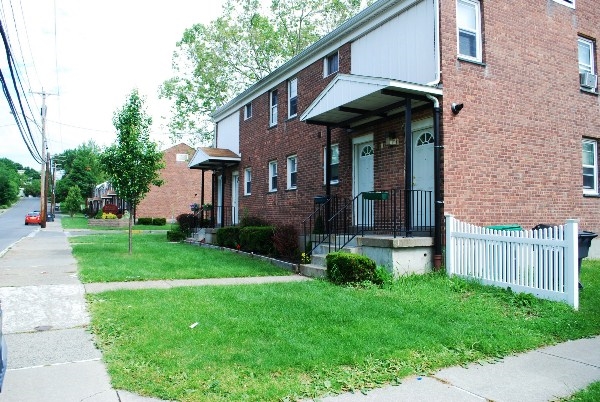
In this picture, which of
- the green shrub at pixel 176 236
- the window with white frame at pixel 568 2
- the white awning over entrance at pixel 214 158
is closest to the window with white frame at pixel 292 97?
the white awning over entrance at pixel 214 158

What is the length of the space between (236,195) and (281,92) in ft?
19.1

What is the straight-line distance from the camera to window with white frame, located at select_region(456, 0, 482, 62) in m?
10.3

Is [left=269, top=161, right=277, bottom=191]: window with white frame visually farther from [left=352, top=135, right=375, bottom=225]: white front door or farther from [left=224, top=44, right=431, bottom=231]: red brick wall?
[left=352, top=135, right=375, bottom=225]: white front door

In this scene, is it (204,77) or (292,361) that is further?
(204,77)

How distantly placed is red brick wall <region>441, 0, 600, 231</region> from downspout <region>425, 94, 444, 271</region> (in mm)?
169

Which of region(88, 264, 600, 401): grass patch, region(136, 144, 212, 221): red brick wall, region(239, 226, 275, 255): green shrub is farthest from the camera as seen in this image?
region(136, 144, 212, 221): red brick wall

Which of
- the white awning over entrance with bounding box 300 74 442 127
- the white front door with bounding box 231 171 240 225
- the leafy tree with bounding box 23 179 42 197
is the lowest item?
the white front door with bounding box 231 171 240 225

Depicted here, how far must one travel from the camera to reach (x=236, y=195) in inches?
821

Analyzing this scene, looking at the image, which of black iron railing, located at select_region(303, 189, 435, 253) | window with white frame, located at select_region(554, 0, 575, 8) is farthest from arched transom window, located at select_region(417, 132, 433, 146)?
window with white frame, located at select_region(554, 0, 575, 8)

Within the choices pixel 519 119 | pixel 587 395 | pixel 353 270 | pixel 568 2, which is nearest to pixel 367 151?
pixel 519 119

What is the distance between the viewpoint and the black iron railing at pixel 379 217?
9.76 meters

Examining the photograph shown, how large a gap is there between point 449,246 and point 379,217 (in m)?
2.56

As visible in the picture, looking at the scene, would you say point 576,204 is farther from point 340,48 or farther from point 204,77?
point 204,77

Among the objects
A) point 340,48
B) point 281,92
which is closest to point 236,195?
point 281,92
